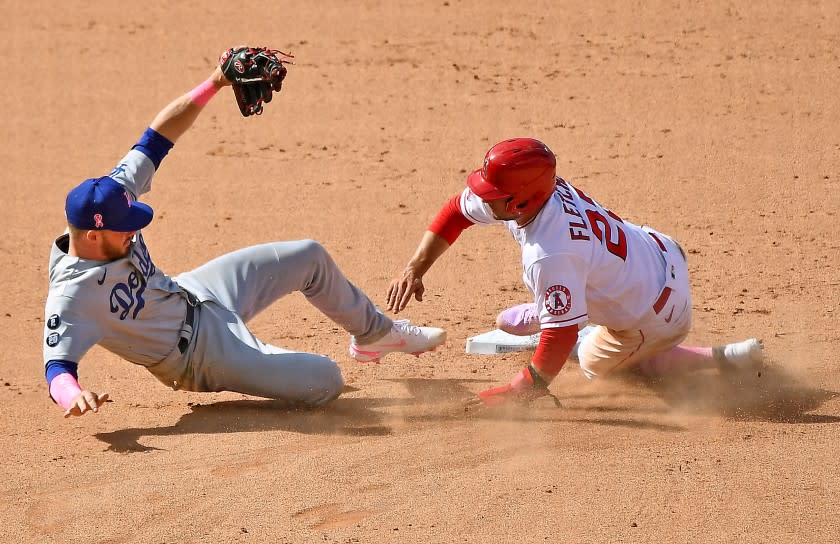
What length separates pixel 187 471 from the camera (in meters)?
4.72

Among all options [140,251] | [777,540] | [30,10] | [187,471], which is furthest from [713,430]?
[30,10]

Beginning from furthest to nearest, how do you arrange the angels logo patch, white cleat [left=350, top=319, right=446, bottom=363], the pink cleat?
white cleat [left=350, top=319, right=446, bottom=363], the pink cleat, the angels logo patch

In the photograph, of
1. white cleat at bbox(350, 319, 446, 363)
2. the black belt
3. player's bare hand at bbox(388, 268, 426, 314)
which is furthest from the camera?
white cleat at bbox(350, 319, 446, 363)

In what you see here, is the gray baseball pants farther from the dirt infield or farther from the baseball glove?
the baseball glove

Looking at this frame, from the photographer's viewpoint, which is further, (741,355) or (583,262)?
(741,355)

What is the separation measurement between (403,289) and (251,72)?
4.29ft

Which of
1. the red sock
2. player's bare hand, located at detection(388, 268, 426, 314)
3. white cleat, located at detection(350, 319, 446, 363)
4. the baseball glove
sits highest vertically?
the baseball glove

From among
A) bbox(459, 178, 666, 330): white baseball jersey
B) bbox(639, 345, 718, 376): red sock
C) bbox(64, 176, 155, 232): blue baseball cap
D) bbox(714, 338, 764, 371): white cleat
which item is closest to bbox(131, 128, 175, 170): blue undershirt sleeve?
bbox(64, 176, 155, 232): blue baseball cap

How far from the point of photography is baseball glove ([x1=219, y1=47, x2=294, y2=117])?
556 cm

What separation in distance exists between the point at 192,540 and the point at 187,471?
0.58m

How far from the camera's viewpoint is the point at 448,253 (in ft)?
25.1

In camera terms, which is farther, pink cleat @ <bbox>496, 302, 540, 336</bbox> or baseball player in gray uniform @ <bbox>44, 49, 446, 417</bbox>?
pink cleat @ <bbox>496, 302, 540, 336</bbox>

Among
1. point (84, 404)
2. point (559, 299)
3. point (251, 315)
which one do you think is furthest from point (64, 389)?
point (559, 299)

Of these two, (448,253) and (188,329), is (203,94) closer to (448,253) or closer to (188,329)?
(188,329)
